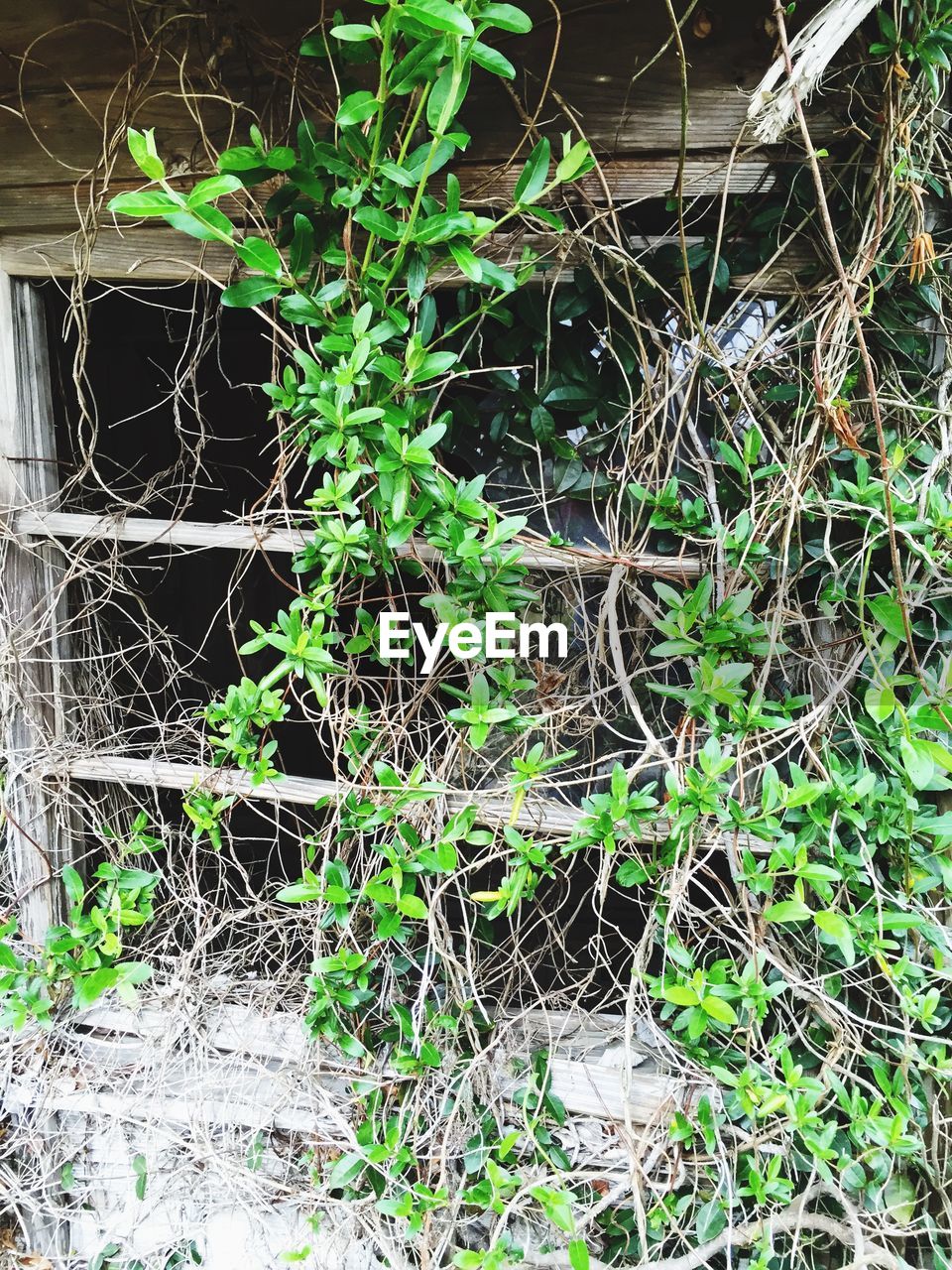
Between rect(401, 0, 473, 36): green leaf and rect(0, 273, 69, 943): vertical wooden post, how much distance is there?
1.07 metres

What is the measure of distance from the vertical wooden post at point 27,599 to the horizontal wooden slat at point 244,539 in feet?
0.16

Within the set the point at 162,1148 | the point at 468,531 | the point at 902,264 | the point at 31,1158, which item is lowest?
the point at 31,1158

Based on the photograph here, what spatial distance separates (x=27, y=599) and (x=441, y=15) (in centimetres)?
128

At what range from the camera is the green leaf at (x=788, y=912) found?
1.12 meters

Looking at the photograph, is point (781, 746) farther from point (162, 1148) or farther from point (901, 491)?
point (162, 1148)

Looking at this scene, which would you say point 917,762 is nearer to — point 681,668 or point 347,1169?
point 681,668

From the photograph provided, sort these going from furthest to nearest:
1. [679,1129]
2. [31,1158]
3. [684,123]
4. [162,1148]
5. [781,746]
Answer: [31,1158] → [162,1148] → [781,746] → [679,1129] → [684,123]

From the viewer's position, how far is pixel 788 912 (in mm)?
1129

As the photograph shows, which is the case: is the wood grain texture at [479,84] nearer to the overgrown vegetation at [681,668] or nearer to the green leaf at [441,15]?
the overgrown vegetation at [681,668]

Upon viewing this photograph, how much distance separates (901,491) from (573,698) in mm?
626

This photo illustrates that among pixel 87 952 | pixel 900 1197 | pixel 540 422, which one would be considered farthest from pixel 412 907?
pixel 900 1197

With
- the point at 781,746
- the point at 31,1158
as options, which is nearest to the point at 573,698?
the point at 781,746

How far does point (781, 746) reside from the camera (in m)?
1.36

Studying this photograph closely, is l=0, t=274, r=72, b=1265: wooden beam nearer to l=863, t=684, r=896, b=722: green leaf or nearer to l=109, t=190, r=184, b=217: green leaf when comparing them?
l=109, t=190, r=184, b=217: green leaf
